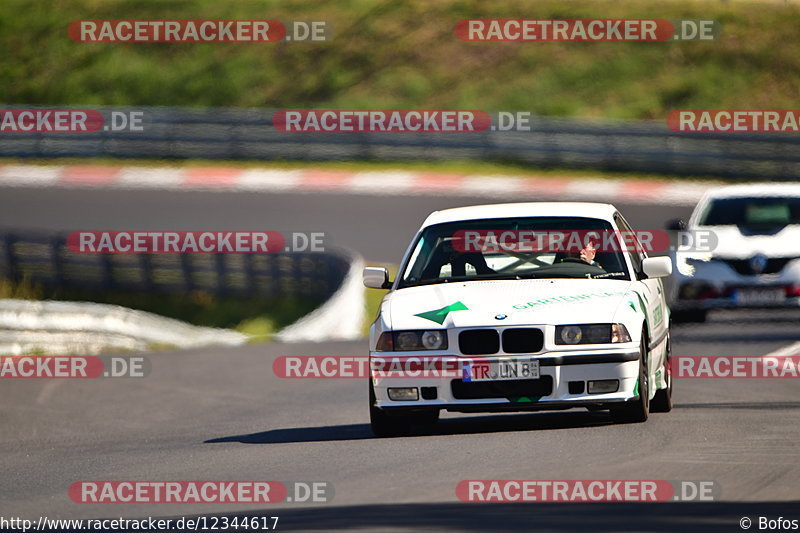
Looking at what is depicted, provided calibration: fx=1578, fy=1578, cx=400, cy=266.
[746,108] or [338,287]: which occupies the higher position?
[746,108]

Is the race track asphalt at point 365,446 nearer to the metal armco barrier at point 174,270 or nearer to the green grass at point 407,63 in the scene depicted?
the metal armco barrier at point 174,270

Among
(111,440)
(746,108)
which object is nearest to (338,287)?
(111,440)

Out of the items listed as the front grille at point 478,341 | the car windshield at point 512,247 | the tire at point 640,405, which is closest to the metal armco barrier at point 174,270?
the car windshield at point 512,247

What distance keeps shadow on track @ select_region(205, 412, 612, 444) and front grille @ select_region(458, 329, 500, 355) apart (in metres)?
0.70

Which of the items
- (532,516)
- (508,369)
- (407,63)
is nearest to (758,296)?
(508,369)

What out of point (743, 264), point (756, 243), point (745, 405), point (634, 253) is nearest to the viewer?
point (634, 253)

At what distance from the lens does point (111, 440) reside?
35.2ft

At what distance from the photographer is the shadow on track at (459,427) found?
9.74 metres

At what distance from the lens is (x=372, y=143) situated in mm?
31609

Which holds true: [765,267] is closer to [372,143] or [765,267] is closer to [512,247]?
[512,247]

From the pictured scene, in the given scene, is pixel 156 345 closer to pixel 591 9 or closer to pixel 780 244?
pixel 780 244

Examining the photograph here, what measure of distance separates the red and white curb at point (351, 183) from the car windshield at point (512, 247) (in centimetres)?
1617

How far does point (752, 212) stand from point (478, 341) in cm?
815

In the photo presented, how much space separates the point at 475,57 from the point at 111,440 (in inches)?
1151
